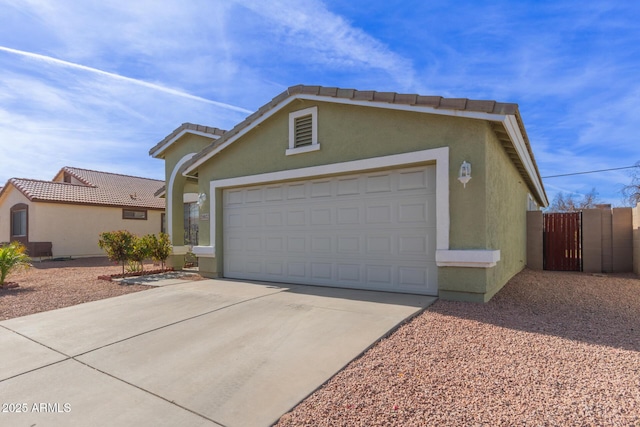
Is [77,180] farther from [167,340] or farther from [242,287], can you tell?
[167,340]

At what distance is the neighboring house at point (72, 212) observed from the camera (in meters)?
16.9

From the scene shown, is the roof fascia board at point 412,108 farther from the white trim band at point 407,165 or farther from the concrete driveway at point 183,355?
the concrete driveway at point 183,355

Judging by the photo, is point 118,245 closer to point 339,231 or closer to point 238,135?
point 238,135

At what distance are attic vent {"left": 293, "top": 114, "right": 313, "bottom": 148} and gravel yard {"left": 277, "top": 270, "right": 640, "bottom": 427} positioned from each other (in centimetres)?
460

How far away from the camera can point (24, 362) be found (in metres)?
3.71

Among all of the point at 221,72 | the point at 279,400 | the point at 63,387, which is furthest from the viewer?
the point at 221,72

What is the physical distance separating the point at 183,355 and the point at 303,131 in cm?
544

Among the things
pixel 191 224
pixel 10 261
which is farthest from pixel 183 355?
pixel 191 224

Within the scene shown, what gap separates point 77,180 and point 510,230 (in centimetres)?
2366

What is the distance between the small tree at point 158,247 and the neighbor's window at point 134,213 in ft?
35.9

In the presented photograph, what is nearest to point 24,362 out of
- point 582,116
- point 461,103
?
point 461,103

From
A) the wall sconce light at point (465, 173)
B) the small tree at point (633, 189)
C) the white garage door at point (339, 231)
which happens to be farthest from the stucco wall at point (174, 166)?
the small tree at point (633, 189)

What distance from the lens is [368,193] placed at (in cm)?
693

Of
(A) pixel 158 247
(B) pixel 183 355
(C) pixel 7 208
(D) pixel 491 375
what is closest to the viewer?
(D) pixel 491 375
